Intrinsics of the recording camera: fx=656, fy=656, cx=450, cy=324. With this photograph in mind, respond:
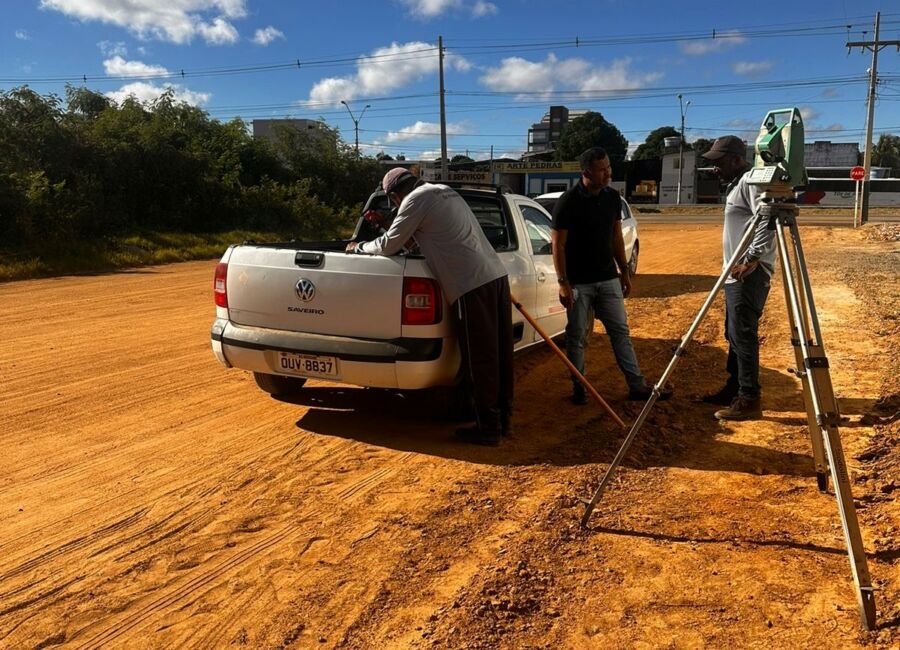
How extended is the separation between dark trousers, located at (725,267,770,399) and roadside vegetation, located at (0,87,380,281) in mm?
14249

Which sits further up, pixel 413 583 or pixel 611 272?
pixel 611 272

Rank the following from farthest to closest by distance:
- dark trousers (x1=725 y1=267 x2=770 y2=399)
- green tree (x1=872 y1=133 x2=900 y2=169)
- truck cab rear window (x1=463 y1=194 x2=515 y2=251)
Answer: green tree (x1=872 y1=133 x2=900 y2=169)
truck cab rear window (x1=463 y1=194 x2=515 y2=251)
dark trousers (x1=725 y1=267 x2=770 y2=399)

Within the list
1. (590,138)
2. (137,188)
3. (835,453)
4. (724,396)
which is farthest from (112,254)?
(590,138)

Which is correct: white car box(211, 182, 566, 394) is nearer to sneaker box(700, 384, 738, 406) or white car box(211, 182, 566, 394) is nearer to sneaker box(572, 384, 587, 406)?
sneaker box(572, 384, 587, 406)

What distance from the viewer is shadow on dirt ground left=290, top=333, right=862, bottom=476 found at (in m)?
4.28

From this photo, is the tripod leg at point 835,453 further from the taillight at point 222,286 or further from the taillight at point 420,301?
the taillight at point 222,286

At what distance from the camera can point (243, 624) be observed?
2.65m

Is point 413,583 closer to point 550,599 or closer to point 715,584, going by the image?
point 550,599

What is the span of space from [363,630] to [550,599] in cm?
77

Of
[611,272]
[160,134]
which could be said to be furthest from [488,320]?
[160,134]

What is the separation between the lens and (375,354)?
4.36 meters

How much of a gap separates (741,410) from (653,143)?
95.0 meters

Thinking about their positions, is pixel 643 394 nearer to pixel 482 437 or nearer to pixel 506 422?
pixel 506 422

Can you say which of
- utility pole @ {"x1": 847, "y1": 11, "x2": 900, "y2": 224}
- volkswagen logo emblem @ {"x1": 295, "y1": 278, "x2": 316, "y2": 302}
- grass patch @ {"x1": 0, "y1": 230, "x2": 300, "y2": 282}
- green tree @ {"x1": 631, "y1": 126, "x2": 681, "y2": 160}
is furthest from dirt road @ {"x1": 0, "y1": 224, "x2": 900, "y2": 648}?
green tree @ {"x1": 631, "y1": 126, "x2": 681, "y2": 160}
